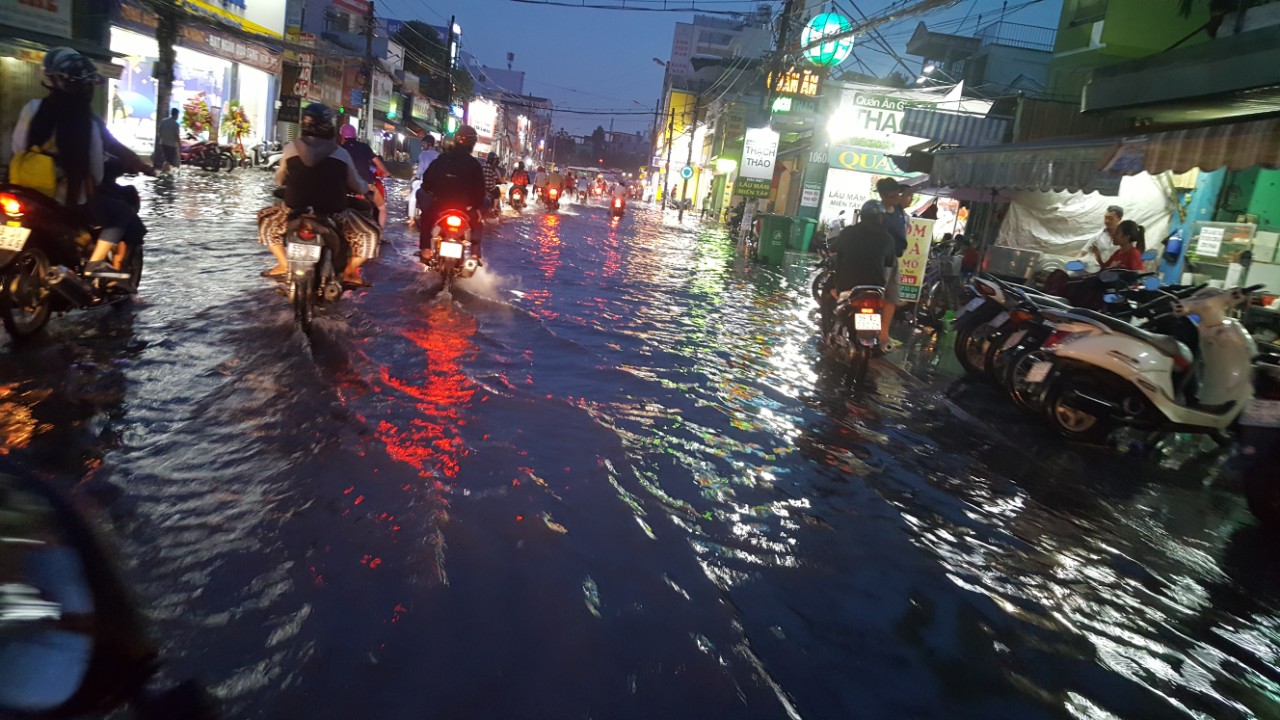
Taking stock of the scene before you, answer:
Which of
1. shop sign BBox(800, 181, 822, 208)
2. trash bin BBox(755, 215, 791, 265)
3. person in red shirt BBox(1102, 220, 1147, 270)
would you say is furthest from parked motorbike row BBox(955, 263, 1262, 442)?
shop sign BBox(800, 181, 822, 208)

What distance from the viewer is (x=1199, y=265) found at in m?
12.4

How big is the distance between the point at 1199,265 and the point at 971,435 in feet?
27.5

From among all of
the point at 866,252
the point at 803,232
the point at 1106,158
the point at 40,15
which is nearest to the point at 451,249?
the point at 866,252

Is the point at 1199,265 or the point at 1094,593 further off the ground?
the point at 1199,265

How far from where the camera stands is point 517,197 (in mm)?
28750

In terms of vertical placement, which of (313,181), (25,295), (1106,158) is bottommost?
(25,295)

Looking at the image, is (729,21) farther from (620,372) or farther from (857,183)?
(620,372)

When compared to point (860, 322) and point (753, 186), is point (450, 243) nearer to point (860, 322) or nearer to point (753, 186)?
point (860, 322)

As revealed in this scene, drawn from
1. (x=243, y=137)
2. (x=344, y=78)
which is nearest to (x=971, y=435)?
(x=243, y=137)

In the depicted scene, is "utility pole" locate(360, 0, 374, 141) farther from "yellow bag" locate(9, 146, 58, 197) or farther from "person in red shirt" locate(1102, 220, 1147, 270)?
"person in red shirt" locate(1102, 220, 1147, 270)

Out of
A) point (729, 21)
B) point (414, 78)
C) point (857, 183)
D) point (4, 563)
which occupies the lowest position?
point (4, 563)

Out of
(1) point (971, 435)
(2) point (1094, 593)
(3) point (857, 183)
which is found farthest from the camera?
(3) point (857, 183)

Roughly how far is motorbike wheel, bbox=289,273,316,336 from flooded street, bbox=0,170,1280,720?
16 centimetres

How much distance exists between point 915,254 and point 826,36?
10973 millimetres
